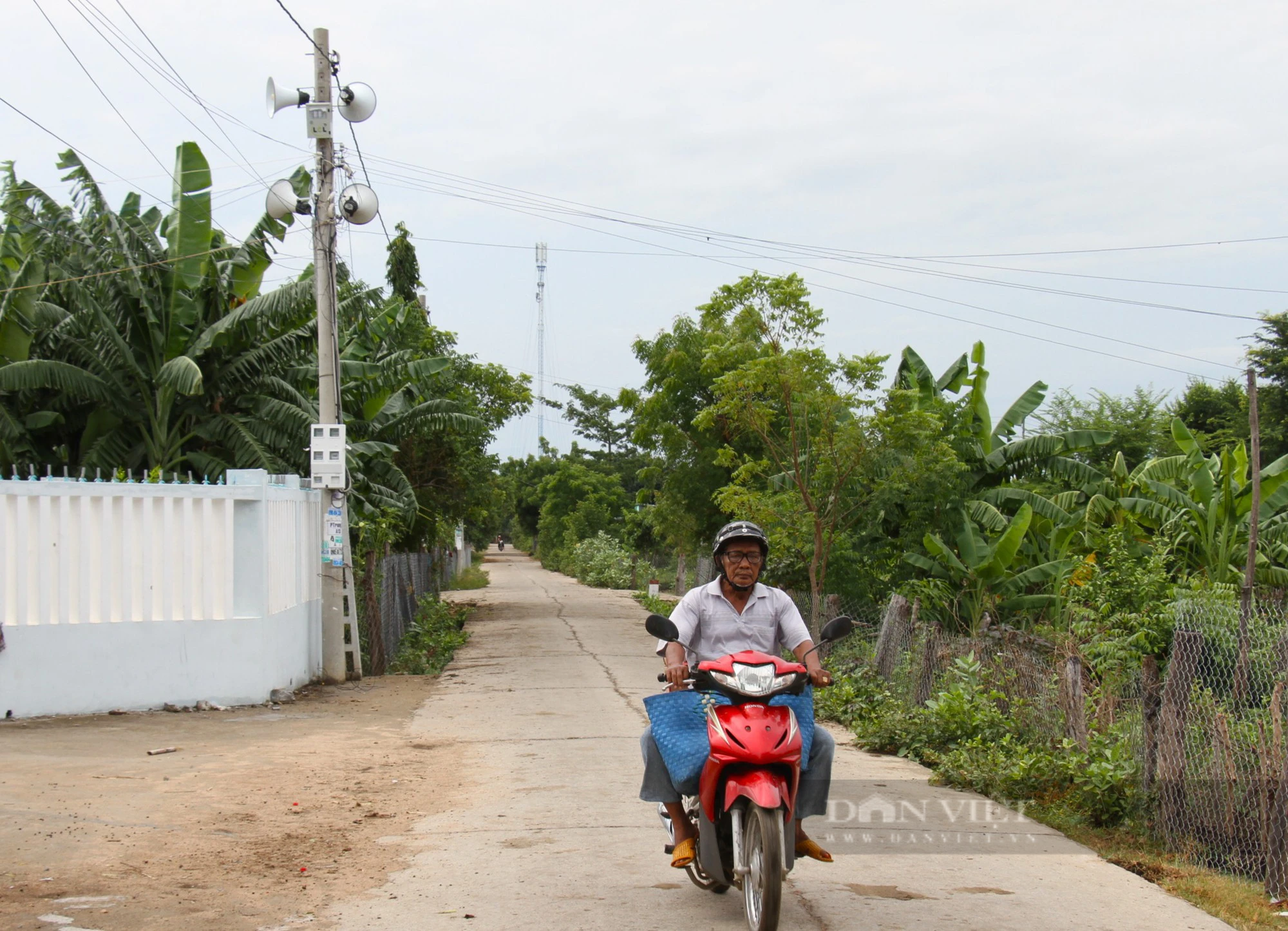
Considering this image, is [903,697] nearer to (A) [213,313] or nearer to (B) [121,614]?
(B) [121,614]

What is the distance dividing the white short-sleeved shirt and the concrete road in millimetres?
1141

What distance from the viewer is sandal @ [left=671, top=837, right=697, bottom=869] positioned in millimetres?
4922

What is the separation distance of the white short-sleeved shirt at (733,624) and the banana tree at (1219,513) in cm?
1339

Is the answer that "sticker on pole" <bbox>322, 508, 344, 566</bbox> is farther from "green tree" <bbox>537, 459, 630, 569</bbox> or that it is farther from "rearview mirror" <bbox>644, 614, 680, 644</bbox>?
"green tree" <bbox>537, 459, 630, 569</bbox>

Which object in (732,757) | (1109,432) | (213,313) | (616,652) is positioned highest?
(213,313)

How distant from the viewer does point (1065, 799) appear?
7.36 metres

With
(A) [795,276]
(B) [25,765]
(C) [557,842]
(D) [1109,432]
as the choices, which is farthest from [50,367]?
(D) [1109,432]

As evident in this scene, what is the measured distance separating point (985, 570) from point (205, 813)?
11.8 meters

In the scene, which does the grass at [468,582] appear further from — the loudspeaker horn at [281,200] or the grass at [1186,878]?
the grass at [1186,878]

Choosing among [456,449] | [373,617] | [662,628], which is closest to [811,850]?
[662,628]

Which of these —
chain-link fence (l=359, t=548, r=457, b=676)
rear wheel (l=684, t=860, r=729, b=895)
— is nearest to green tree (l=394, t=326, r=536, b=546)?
chain-link fence (l=359, t=548, r=457, b=676)

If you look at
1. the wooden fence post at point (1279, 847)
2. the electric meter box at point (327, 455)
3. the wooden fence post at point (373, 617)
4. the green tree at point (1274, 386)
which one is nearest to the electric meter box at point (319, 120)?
the electric meter box at point (327, 455)

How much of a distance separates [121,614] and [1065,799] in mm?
8062

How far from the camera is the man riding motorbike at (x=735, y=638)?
4945 mm
